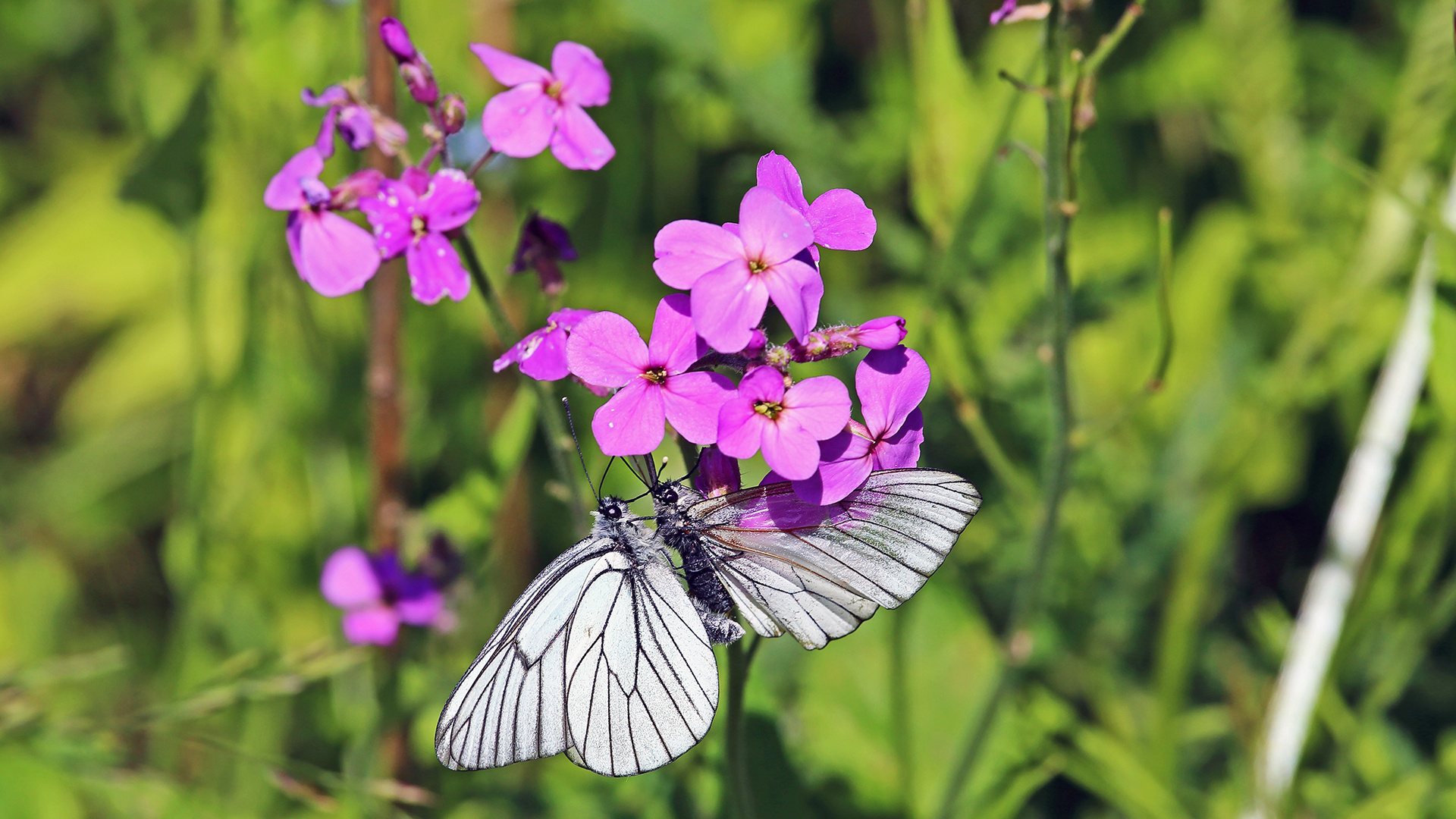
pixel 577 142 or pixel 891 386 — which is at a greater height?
pixel 577 142

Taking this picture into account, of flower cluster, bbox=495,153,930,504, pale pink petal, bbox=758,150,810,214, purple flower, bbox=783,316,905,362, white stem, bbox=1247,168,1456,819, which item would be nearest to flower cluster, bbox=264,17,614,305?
flower cluster, bbox=495,153,930,504

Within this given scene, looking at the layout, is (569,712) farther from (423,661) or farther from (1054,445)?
(423,661)

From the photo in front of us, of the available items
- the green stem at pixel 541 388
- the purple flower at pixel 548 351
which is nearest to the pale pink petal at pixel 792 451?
the purple flower at pixel 548 351

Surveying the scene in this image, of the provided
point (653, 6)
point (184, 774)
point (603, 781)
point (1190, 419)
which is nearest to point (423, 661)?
point (603, 781)

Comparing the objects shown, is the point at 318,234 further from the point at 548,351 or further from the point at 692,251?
the point at 692,251

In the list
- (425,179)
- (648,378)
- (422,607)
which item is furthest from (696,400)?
(422,607)

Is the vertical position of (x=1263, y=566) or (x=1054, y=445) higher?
(x=1054, y=445)
